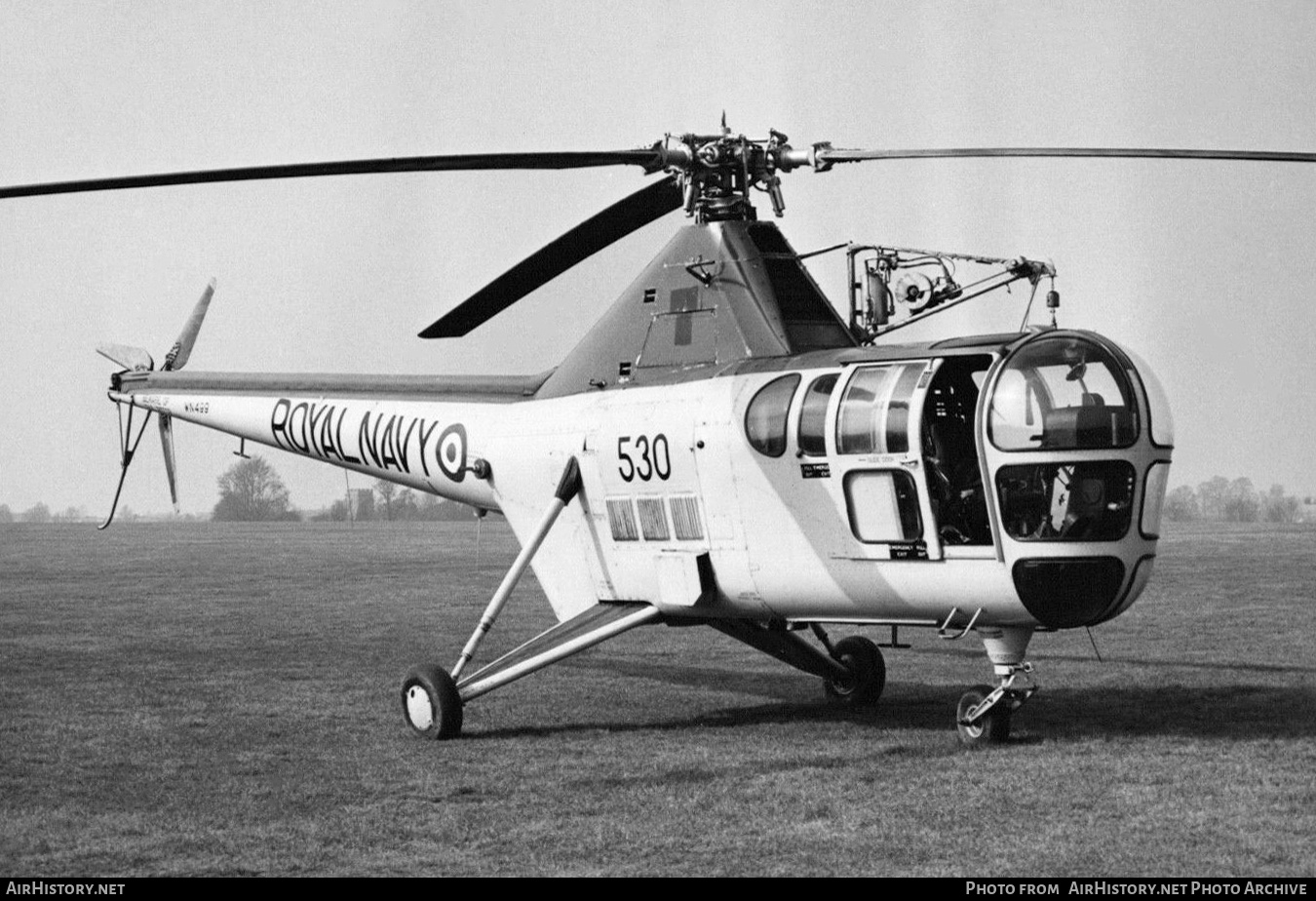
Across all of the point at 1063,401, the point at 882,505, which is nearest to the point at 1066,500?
the point at 1063,401

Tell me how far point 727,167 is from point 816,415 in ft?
8.48

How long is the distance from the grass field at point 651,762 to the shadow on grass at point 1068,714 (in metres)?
0.05

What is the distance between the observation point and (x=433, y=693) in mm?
12562

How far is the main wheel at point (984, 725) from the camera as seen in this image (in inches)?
441

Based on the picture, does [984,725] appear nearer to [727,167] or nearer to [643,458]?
[643,458]

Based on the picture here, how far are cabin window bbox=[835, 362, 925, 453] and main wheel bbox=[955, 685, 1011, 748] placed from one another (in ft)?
6.67

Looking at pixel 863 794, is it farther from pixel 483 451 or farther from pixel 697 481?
pixel 483 451

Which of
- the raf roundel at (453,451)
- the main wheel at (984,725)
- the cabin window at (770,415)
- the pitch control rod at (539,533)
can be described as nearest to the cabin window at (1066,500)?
the main wheel at (984,725)

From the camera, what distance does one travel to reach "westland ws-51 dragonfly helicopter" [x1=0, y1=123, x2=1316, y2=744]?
1019cm

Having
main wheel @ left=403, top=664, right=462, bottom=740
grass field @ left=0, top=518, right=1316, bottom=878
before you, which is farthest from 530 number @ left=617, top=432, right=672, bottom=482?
main wheel @ left=403, top=664, right=462, bottom=740

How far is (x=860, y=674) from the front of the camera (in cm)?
1396

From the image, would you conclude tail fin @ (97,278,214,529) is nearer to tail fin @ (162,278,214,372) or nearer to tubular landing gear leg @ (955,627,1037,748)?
tail fin @ (162,278,214,372)
